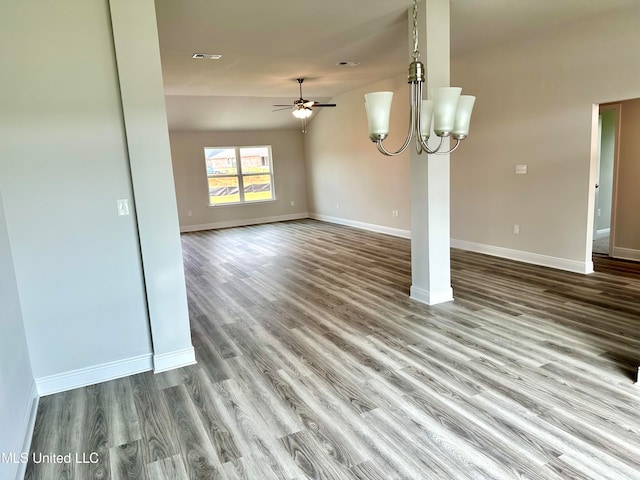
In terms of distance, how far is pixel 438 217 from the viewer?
151 inches

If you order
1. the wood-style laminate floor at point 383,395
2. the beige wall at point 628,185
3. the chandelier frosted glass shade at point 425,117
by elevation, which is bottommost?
the wood-style laminate floor at point 383,395

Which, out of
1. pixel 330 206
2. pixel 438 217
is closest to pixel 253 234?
pixel 330 206

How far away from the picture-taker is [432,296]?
3908mm

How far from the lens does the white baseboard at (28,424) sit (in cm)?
188

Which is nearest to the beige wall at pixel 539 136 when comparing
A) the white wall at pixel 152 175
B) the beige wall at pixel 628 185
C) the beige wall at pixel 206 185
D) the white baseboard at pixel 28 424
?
the beige wall at pixel 628 185

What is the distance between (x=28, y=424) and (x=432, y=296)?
320 cm

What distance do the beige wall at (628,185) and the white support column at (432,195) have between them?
9.43 ft

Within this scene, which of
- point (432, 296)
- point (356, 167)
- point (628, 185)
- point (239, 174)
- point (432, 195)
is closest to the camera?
point (432, 195)

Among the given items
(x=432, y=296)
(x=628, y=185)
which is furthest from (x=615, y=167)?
(x=432, y=296)

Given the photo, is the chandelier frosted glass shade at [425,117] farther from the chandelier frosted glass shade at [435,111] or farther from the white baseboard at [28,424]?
the white baseboard at [28,424]

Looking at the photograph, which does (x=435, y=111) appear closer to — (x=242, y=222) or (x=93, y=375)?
(x=93, y=375)

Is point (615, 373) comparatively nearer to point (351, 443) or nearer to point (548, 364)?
point (548, 364)

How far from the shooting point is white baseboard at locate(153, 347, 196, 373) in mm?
2891

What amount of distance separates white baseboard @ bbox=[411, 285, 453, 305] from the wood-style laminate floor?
91 millimetres
